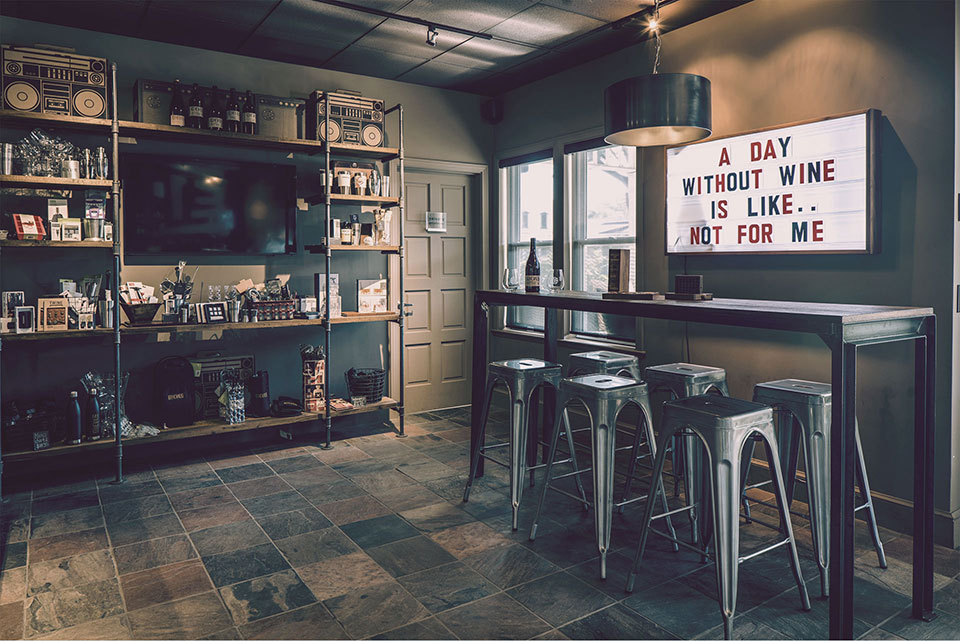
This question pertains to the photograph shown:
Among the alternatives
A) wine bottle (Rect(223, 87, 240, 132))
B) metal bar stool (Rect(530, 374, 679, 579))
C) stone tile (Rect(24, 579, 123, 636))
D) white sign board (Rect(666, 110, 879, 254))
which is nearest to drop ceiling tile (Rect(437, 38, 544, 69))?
white sign board (Rect(666, 110, 879, 254))

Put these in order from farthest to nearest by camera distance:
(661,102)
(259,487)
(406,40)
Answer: (406,40), (259,487), (661,102)

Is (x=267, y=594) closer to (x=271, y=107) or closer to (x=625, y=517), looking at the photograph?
(x=625, y=517)

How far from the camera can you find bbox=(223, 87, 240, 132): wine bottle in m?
4.27

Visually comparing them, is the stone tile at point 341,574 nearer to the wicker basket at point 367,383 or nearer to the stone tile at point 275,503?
the stone tile at point 275,503

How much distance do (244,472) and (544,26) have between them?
136 inches

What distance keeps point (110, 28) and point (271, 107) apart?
3.46 ft

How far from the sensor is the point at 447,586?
8.35 feet

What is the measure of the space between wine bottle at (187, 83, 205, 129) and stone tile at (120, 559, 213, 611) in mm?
2781

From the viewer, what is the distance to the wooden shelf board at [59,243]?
3586mm

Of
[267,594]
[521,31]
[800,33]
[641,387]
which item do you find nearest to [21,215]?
[267,594]

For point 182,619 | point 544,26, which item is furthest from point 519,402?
point 544,26

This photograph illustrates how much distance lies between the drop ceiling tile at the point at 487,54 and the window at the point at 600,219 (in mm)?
851

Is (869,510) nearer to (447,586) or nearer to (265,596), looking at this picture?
(447,586)

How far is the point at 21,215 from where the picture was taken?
369cm
